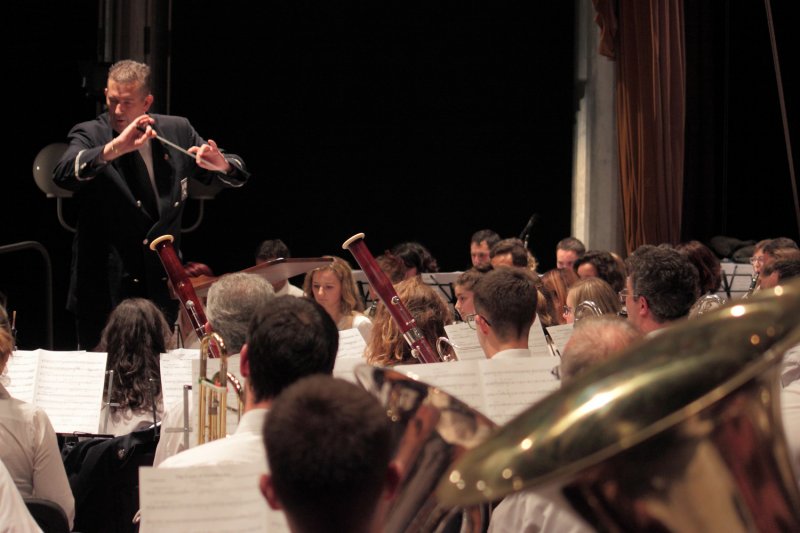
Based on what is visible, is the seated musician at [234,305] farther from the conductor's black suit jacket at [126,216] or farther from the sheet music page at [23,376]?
the conductor's black suit jacket at [126,216]

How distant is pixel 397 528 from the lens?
135cm

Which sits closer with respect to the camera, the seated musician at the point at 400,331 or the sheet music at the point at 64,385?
the sheet music at the point at 64,385

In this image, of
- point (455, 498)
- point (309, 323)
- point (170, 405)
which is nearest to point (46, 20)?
point (170, 405)

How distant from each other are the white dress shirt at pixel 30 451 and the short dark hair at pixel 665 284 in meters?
1.91

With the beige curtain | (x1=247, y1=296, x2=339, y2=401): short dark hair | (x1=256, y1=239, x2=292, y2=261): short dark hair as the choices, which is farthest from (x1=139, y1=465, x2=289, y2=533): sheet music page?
the beige curtain

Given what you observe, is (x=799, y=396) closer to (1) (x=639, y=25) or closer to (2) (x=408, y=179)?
(1) (x=639, y=25)

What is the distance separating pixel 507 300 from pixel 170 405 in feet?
3.69

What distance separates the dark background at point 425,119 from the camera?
9.01m

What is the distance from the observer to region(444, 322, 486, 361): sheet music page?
3.44 meters

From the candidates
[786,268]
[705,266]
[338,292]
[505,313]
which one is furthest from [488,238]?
[505,313]

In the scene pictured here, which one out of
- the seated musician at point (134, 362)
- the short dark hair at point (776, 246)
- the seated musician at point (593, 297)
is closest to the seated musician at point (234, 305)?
the seated musician at point (134, 362)

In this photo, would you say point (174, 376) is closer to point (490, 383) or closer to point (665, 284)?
point (490, 383)

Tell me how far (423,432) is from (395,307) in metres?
2.13

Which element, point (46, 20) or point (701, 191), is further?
point (701, 191)
